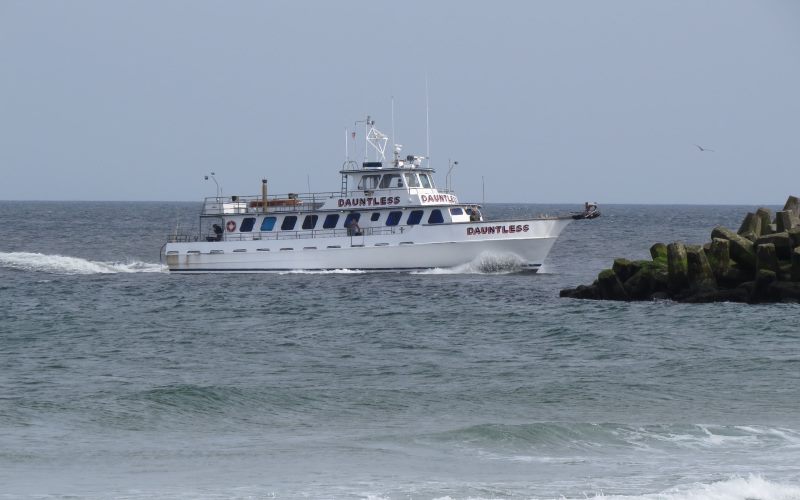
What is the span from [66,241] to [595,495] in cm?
5930

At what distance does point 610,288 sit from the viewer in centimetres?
3212

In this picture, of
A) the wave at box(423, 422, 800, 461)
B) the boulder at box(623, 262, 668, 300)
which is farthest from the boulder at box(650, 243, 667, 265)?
the wave at box(423, 422, 800, 461)

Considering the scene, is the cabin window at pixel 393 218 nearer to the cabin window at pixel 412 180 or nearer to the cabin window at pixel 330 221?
the cabin window at pixel 412 180

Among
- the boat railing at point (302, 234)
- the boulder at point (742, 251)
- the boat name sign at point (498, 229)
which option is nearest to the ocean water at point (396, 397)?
the boulder at point (742, 251)

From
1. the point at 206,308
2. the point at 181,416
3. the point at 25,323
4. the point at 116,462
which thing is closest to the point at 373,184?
the point at 206,308

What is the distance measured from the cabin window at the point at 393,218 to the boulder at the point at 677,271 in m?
12.6

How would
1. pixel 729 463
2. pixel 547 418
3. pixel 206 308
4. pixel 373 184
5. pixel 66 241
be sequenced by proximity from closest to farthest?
pixel 729 463 < pixel 547 418 < pixel 206 308 < pixel 373 184 < pixel 66 241

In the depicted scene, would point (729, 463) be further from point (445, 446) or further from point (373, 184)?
point (373, 184)

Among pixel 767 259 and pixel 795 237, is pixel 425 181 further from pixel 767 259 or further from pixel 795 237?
pixel 795 237

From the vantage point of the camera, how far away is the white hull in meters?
40.6

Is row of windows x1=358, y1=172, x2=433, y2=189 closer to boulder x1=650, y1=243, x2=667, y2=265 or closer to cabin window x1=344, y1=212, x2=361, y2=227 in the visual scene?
cabin window x1=344, y1=212, x2=361, y2=227

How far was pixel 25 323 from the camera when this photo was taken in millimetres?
28438

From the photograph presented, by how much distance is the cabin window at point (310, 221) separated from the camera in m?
42.7

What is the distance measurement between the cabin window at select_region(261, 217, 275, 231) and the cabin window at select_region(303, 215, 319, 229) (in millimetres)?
1248
